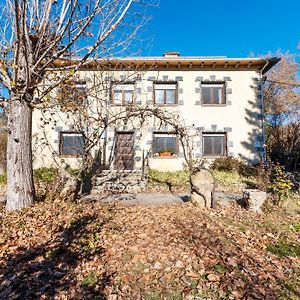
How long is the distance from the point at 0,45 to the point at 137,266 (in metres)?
6.27

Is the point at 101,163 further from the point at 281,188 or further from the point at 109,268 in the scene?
the point at 109,268

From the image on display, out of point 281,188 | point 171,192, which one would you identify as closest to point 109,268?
point 281,188

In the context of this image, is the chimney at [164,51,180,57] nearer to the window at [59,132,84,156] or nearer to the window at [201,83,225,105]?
the window at [201,83,225,105]

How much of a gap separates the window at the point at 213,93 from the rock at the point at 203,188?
8986mm

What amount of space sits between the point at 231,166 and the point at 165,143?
156 inches

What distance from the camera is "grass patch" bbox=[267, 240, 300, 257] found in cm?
461

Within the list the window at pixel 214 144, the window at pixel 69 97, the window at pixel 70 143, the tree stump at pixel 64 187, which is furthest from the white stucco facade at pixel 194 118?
the tree stump at pixel 64 187

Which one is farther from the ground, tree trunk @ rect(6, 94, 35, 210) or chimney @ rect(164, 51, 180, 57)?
chimney @ rect(164, 51, 180, 57)

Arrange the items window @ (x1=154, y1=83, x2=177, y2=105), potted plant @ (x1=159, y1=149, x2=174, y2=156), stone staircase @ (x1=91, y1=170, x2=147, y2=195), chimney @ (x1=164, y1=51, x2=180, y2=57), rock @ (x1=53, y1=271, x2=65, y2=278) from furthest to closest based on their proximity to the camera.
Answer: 1. chimney @ (x1=164, y1=51, x2=180, y2=57)
2. window @ (x1=154, y1=83, x2=177, y2=105)
3. potted plant @ (x1=159, y1=149, x2=174, y2=156)
4. stone staircase @ (x1=91, y1=170, x2=147, y2=195)
5. rock @ (x1=53, y1=271, x2=65, y2=278)

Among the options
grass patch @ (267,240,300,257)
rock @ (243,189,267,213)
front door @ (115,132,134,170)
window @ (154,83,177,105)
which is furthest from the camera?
window @ (154,83,177,105)

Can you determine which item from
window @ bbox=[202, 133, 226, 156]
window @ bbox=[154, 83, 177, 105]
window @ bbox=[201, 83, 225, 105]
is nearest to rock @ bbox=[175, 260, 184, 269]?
window @ bbox=[202, 133, 226, 156]

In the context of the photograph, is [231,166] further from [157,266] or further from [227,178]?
[157,266]

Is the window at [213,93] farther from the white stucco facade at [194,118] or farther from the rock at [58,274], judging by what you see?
the rock at [58,274]

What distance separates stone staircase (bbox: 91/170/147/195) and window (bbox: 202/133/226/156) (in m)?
4.42
